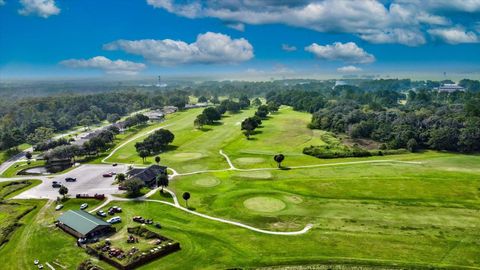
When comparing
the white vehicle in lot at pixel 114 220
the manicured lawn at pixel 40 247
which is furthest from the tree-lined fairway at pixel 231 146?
the manicured lawn at pixel 40 247

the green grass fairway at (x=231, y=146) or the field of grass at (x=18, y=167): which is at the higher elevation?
the green grass fairway at (x=231, y=146)

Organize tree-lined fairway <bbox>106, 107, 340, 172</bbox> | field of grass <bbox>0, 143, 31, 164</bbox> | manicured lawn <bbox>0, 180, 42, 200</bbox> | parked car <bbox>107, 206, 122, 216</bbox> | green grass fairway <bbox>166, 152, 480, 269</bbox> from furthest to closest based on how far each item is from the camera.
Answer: field of grass <bbox>0, 143, 31, 164</bbox> → tree-lined fairway <bbox>106, 107, 340, 172</bbox> → manicured lawn <bbox>0, 180, 42, 200</bbox> → parked car <bbox>107, 206, 122, 216</bbox> → green grass fairway <bbox>166, 152, 480, 269</bbox>

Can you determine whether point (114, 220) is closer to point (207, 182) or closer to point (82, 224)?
point (82, 224)

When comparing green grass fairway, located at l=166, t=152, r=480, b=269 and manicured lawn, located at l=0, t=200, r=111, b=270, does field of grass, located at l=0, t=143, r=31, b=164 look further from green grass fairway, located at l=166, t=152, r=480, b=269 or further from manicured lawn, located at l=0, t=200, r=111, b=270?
green grass fairway, located at l=166, t=152, r=480, b=269

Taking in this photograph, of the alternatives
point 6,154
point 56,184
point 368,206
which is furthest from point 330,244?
point 6,154

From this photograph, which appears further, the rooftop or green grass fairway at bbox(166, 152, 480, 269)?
the rooftop

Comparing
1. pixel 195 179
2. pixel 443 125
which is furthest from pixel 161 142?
pixel 443 125

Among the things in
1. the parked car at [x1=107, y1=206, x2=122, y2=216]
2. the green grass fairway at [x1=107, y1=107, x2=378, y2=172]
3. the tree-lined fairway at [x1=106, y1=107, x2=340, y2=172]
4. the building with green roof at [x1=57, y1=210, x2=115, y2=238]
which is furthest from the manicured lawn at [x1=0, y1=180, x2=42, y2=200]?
the parked car at [x1=107, y1=206, x2=122, y2=216]

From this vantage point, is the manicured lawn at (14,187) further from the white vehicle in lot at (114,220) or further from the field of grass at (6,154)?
the field of grass at (6,154)
